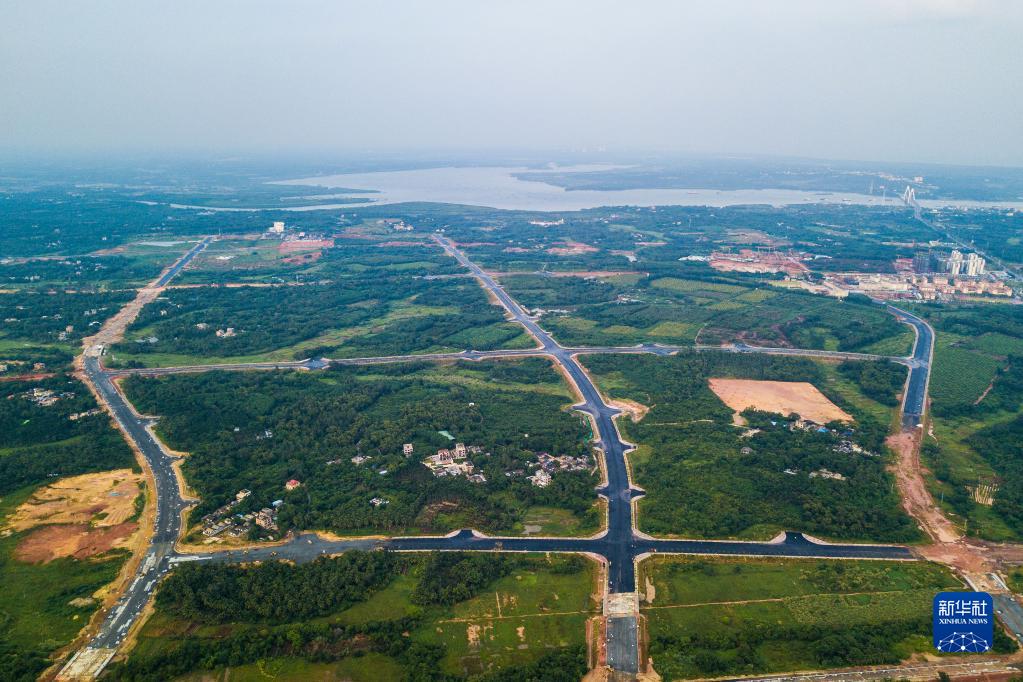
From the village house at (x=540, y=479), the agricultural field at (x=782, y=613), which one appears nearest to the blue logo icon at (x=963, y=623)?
the agricultural field at (x=782, y=613)

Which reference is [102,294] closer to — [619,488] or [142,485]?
[142,485]

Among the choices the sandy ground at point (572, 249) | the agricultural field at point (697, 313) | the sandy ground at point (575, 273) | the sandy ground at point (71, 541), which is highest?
the sandy ground at point (572, 249)

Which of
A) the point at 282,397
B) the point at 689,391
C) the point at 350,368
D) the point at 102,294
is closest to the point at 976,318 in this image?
the point at 689,391

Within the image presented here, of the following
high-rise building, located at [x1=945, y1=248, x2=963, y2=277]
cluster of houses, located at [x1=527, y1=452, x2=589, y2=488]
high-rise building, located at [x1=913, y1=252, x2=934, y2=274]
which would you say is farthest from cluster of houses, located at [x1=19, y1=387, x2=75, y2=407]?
high-rise building, located at [x1=945, y1=248, x2=963, y2=277]

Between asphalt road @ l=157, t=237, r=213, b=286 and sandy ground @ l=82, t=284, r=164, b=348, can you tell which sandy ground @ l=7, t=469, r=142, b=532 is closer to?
sandy ground @ l=82, t=284, r=164, b=348

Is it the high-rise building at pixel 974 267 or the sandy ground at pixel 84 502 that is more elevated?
the high-rise building at pixel 974 267

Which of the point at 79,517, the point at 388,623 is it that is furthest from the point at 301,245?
the point at 388,623

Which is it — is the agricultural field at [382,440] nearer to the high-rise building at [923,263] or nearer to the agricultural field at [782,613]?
the agricultural field at [782,613]

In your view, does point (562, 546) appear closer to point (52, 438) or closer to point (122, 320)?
point (52, 438)
